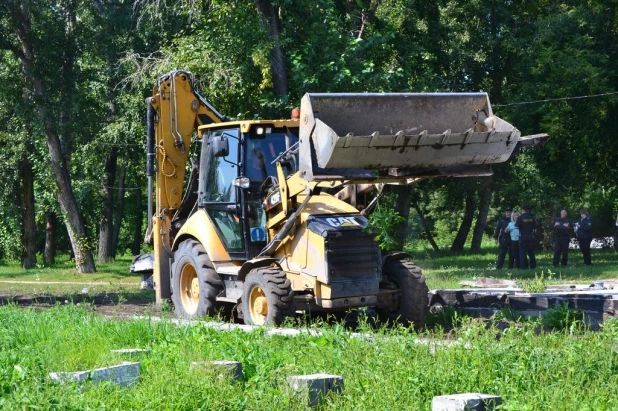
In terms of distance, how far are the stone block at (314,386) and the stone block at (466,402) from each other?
0.93 m

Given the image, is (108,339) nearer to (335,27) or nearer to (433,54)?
(335,27)

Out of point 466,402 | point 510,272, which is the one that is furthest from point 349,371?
point 510,272

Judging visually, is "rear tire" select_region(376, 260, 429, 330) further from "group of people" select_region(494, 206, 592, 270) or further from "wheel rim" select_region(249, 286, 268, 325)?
"group of people" select_region(494, 206, 592, 270)

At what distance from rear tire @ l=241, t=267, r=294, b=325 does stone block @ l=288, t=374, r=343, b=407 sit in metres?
4.55

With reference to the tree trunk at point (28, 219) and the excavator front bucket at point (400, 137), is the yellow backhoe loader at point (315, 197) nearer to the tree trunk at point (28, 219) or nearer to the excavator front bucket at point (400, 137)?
the excavator front bucket at point (400, 137)

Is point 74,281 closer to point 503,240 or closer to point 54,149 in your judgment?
point 54,149

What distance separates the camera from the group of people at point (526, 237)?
28453mm

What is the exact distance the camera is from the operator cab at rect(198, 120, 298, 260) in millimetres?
13891

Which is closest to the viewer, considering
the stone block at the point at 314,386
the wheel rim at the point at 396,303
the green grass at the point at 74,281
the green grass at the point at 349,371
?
the green grass at the point at 349,371

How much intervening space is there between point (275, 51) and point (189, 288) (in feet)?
32.2

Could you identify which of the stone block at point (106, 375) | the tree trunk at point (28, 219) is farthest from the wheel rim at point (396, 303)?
the tree trunk at point (28, 219)

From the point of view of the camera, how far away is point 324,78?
2320 cm

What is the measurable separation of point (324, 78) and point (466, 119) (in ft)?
35.4

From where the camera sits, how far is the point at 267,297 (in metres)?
12.6
